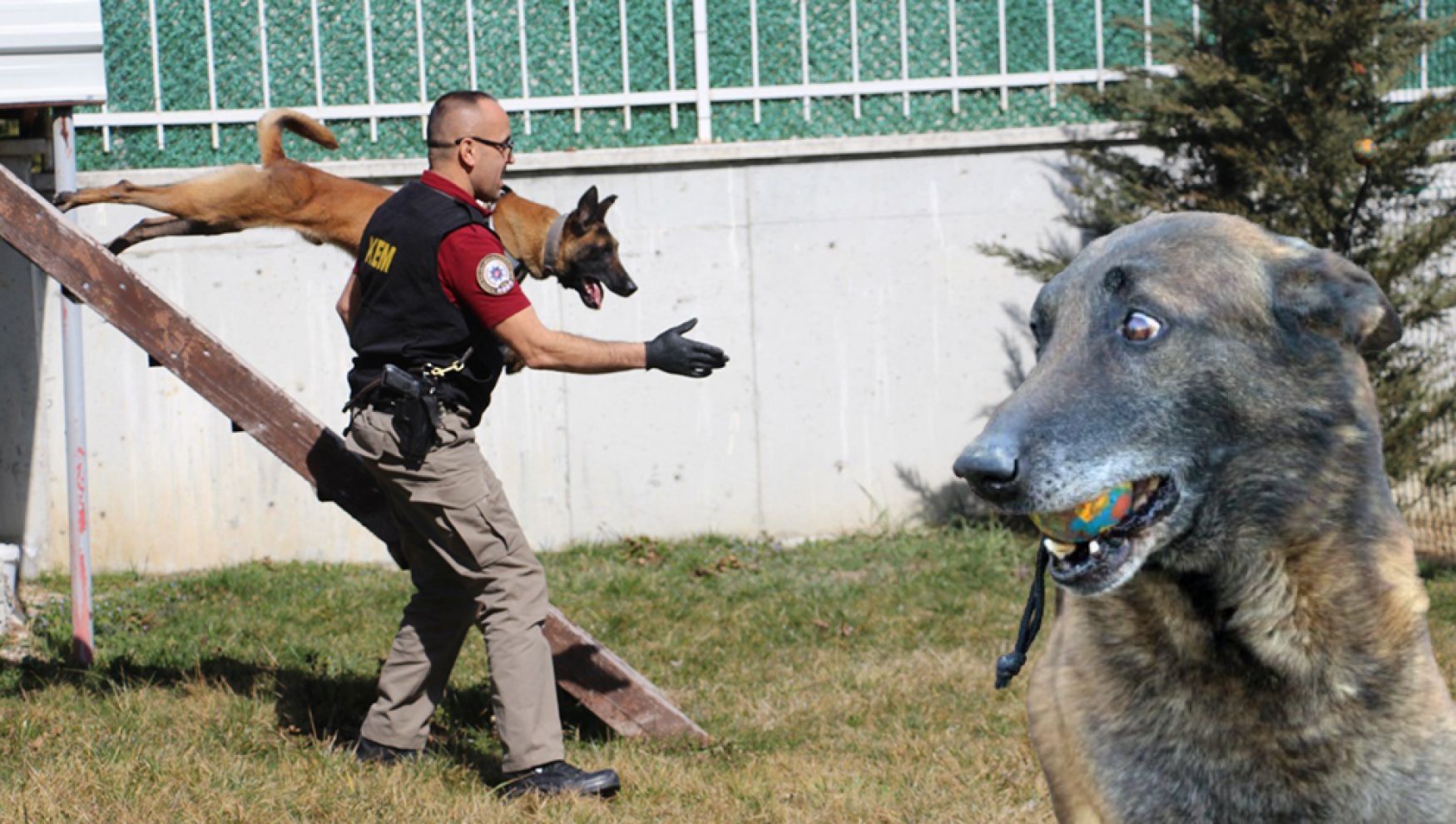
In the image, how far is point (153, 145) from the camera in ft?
30.0

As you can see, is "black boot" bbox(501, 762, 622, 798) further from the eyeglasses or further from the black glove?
the eyeglasses

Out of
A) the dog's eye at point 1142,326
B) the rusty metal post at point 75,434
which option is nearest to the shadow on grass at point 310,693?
the rusty metal post at point 75,434

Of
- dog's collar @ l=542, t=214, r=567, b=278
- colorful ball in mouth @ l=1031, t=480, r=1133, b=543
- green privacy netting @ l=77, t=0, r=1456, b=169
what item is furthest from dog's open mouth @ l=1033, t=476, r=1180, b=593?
green privacy netting @ l=77, t=0, r=1456, b=169

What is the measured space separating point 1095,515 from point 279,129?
514 cm

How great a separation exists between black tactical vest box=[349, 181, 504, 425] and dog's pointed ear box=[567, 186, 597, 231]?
1.60 metres

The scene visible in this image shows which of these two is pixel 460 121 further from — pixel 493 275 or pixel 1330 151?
pixel 1330 151

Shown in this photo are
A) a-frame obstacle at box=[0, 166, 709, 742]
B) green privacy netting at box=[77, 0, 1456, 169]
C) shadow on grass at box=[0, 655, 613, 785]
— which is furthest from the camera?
green privacy netting at box=[77, 0, 1456, 169]

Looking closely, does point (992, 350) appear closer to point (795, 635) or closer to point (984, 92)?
point (984, 92)

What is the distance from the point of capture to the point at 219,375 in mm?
5180

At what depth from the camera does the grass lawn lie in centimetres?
454

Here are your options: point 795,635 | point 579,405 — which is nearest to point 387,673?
point 795,635

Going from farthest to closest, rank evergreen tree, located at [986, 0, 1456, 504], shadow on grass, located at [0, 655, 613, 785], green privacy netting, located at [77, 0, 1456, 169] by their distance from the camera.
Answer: green privacy netting, located at [77, 0, 1456, 169] < evergreen tree, located at [986, 0, 1456, 504] < shadow on grass, located at [0, 655, 613, 785]

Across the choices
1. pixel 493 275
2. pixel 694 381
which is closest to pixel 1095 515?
pixel 493 275

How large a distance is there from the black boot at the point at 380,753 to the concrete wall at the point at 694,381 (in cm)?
431
